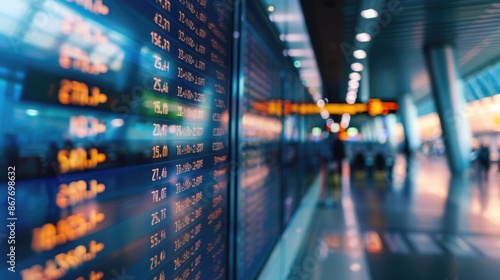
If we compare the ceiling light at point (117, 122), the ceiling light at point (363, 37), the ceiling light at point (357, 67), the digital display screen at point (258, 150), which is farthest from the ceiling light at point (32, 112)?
the ceiling light at point (357, 67)

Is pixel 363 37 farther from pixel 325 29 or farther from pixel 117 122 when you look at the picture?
pixel 117 122

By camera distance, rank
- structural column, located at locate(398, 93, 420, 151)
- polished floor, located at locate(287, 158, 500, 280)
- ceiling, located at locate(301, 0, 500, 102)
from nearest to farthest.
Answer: polished floor, located at locate(287, 158, 500, 280), ceiling, located at locate(301, 0, 500, 102), structural column, located at locate(398, 93, 420, 151)

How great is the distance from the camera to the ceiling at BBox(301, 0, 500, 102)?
8.07m

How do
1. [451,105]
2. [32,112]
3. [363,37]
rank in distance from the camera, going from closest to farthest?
[32,112], [363,37], [451,105]

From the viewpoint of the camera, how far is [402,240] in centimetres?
493

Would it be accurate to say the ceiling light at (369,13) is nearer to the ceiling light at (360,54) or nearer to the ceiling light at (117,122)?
the ceiling light at (360,54)

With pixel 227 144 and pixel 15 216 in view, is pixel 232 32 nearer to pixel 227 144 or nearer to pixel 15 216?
pixel 227 144

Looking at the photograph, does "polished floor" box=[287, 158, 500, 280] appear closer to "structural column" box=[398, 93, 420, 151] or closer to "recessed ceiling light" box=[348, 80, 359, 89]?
"recessed ceiling light" box=[348, 80, 359, 89]

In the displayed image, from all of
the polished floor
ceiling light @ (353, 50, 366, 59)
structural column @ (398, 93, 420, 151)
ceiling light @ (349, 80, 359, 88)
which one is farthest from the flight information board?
structural column @ (398, 93, 420, 151)

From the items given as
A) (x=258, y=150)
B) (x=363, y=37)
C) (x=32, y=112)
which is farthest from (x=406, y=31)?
(x=32, y=112)

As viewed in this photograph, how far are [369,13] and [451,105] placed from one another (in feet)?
23.8

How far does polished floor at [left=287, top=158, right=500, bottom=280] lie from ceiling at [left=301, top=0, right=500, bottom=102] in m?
3.90

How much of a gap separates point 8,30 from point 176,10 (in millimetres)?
779

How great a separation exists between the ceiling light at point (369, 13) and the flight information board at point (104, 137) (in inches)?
286
